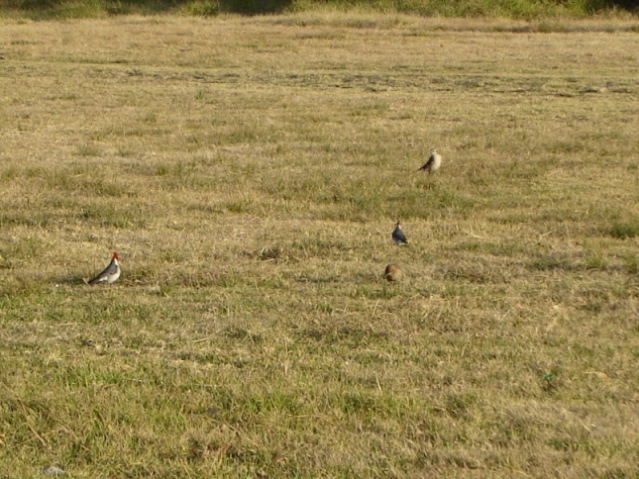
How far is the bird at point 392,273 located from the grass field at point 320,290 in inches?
2.9

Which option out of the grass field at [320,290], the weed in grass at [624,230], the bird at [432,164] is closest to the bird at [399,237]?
the grass field at [320,290]

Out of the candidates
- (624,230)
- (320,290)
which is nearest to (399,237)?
(320,290)

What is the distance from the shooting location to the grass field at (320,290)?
3.97m

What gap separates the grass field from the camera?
3971 mm

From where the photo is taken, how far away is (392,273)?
239 inches

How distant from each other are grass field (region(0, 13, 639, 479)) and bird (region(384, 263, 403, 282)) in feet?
0.24

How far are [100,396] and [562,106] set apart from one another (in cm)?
1069

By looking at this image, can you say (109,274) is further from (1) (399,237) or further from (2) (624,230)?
(2) (624,230)

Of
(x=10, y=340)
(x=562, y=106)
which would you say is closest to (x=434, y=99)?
(x=562, y=106)

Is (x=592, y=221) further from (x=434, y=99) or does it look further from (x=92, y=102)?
(x=92, y=102)

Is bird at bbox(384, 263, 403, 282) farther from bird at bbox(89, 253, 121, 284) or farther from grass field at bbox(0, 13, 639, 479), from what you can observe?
bird at bbox(89, 253, 121, 284)

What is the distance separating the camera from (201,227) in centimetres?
759

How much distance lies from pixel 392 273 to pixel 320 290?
1.50 ft

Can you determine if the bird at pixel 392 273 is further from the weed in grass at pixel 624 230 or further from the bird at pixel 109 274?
the weed in grass at pixel 624 230
